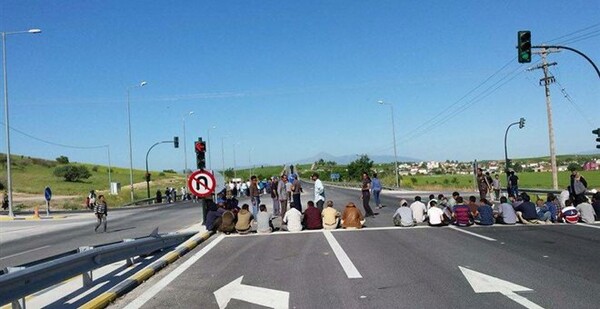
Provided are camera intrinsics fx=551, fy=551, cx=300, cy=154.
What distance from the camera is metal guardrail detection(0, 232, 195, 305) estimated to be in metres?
6.05

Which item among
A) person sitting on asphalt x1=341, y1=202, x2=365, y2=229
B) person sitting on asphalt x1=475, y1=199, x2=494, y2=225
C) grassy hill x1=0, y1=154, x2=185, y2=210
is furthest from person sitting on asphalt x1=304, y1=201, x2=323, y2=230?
grassy hill x1=0, y1=154, x2=185, y2=210

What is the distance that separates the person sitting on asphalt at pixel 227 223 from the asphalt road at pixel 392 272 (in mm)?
1713

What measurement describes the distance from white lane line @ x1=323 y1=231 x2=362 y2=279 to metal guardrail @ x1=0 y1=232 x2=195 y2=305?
407 centimetres

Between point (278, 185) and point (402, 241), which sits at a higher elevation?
point (278, 185)

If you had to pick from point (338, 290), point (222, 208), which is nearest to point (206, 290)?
point (338, 290)

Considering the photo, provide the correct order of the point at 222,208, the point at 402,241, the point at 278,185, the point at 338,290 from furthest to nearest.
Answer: the point at 278,185 < the point at 222,208 < the point at 402,241 < the point at 338,290

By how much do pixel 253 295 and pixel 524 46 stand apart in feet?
49.5

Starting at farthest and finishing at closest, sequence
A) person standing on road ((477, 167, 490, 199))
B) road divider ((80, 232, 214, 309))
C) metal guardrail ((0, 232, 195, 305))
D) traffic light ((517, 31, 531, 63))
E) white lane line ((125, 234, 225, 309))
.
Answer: person standing on road ((477, 167, 490, 199))
traffic light ((517, 31, 531, 63))
white lane line ((125, 234, 225, 309))
road divider ((80, 232, 214, 309))
metal guardrail ((0, 232, 195, 305))

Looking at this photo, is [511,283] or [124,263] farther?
[124,263]

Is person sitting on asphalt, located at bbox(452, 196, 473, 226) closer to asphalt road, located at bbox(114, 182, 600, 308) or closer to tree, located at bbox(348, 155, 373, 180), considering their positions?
asphalt road, located at bbox(114, 182, 600, 308)

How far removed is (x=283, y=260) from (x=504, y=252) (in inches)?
186

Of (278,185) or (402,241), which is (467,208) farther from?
(278,185)

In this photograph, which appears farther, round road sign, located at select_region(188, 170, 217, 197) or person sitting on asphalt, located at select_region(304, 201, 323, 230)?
person sitting on asphalt, located at select_region(304, 201, 323, 230)

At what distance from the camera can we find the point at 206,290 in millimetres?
8609
